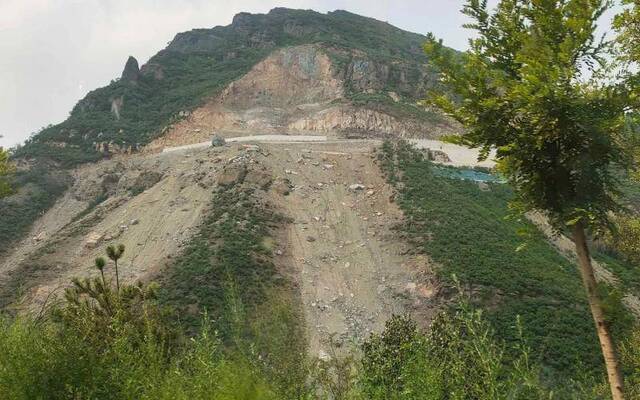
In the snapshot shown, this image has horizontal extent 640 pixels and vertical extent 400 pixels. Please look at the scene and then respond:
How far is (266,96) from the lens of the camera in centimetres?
6950

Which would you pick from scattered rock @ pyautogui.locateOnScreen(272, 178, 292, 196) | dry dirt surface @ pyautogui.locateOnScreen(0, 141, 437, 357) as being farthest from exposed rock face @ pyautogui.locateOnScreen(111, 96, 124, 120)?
scattered rock @ pyautogui.locateOnScreen(272, 178, 292, 196)

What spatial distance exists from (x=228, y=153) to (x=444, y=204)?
18.6m

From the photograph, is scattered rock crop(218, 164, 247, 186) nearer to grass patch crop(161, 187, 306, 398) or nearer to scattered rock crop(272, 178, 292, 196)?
grass patch crop(161, 187, 306, 398)

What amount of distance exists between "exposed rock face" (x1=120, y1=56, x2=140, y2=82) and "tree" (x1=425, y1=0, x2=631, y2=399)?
7874cm

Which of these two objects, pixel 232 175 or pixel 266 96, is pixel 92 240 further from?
pixel 266 96

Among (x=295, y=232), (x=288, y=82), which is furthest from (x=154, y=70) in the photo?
(x=295, y=232)

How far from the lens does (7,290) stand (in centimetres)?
3312

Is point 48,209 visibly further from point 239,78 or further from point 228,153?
point 239,78

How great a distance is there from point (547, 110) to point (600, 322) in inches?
87.4

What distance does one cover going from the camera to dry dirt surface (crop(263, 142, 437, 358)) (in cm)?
2814

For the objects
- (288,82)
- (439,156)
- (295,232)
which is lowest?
(439,156)

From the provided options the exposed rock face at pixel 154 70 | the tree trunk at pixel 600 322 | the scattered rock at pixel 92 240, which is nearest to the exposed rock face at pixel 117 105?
the exposed rock face at pixel 154 70

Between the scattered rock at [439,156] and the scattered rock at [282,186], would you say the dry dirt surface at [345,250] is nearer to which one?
the scattered rock at [282,186]

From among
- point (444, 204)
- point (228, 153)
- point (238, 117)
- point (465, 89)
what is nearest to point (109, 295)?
point (465, 89)
